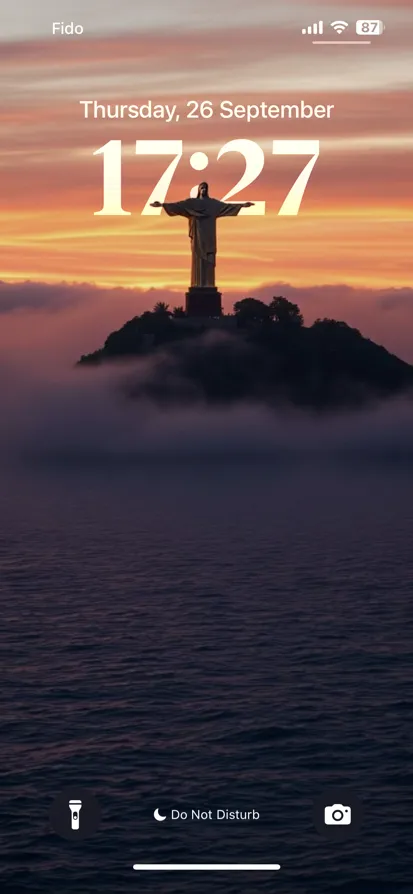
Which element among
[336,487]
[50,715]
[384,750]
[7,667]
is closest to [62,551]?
[7,667]

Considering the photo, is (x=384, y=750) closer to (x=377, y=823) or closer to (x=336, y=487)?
(x=377, y=823)

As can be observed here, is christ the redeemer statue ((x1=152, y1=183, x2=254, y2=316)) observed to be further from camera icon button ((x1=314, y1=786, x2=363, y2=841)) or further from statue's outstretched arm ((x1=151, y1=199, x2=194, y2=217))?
camera icon button ((x1=314, y1=786, x2=363, y2=841))

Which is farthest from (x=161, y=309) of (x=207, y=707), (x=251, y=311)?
(x=207, y=707)

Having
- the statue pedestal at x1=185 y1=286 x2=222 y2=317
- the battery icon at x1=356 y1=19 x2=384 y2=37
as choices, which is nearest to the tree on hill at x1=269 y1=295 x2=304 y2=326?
the statue pedestal at x1=185 y1=286 x2=222 y2=317

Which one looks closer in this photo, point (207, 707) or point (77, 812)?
point (77, 812)

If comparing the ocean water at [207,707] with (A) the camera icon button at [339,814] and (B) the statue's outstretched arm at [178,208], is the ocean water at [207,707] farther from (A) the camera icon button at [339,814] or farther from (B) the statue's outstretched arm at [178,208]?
(B) the statue's outstretched arm at [178,208]

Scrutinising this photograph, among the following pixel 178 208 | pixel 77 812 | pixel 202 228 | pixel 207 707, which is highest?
pixel 178 208

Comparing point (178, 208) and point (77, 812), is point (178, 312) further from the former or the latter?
point (77, 812)

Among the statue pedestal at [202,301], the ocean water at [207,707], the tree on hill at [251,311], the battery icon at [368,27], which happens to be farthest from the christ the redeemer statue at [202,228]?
the battery icon at [368,27]
